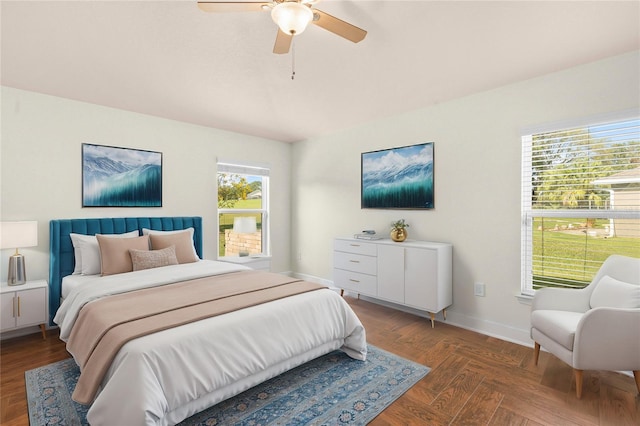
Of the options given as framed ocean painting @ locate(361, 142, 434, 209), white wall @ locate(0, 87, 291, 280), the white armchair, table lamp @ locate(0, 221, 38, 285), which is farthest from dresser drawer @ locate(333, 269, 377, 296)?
table lamp @ locate(0, 221, 38, 285)

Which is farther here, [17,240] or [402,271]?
[402,271]

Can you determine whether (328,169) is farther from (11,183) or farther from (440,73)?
(11,183)

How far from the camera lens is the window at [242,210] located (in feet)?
15.6

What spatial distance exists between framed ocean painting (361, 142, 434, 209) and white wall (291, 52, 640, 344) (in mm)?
92

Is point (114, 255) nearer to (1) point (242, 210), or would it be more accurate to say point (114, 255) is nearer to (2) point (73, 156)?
(2) point (73, 156)

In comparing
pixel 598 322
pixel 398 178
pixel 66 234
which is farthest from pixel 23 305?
pixel 598 322

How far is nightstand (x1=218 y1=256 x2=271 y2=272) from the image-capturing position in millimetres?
4612

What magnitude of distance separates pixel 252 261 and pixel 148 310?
2550 millimetres

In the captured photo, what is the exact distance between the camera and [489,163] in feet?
10.7

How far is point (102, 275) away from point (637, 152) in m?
4.81

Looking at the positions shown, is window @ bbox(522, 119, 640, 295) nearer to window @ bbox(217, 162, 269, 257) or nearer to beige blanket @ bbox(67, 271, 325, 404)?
beige blanket @ bbox(67, 271, 325, 404)

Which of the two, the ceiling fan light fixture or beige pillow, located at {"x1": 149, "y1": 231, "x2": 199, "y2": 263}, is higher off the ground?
the ceiling fan light fixture

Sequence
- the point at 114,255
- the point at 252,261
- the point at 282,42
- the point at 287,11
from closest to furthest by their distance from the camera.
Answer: the point at 287,11, the point at 282,42, the point at 114,255, the point at 252,261

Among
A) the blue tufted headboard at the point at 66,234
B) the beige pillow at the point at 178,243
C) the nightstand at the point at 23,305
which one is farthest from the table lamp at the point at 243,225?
the nightstand at the point at 23,305
